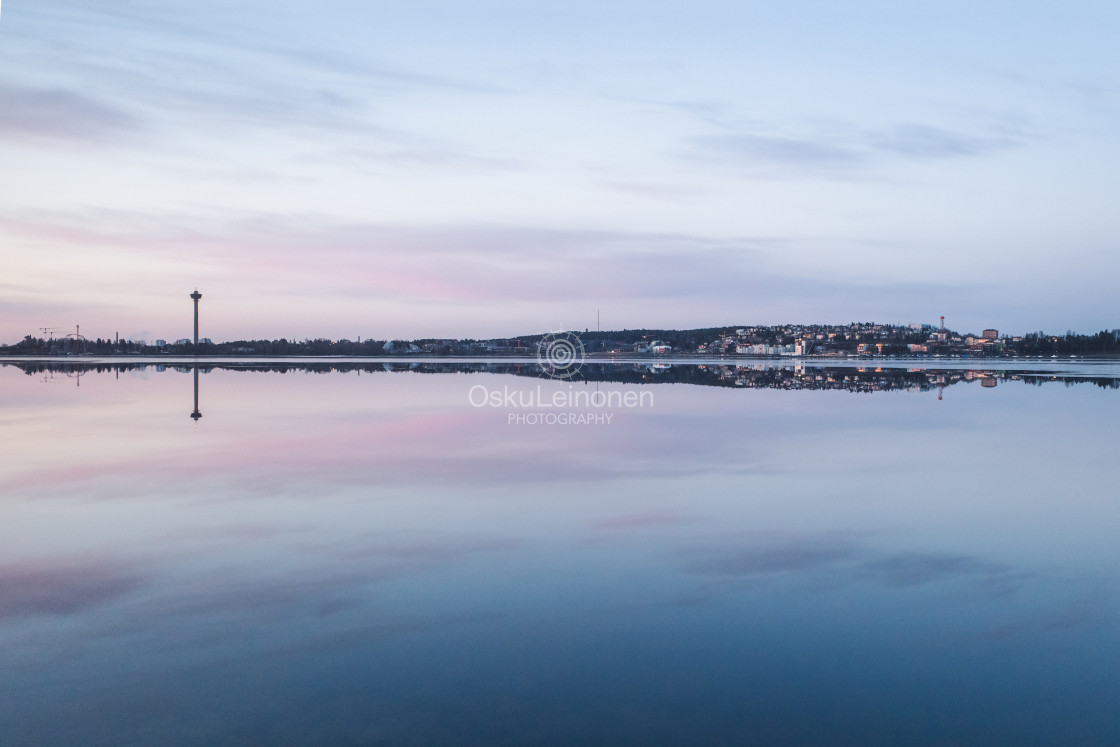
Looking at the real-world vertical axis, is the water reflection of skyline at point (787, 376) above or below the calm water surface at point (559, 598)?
above

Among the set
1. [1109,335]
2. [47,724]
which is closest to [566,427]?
[47,724]

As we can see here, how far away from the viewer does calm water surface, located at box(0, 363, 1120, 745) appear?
5285 mm

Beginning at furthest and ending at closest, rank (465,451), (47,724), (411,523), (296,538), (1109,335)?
(1109,335), (465,451), (411,523), (296,538), (47,724)

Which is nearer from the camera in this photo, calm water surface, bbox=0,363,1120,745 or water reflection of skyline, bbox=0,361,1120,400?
calm water surface, bbox=0,363,1120,745

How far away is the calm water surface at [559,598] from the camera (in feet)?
17.3

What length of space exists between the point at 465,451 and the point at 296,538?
762 centimetres

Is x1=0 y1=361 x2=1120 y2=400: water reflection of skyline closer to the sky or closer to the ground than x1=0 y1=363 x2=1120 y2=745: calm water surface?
closer to the sky

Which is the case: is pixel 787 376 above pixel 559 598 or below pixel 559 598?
above

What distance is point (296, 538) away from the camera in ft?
31.7

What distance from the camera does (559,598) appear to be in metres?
7.45

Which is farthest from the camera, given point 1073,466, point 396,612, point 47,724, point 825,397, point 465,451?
point 825,397

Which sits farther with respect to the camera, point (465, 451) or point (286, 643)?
point (465, 451)

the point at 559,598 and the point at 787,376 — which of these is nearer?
the point at 559,598

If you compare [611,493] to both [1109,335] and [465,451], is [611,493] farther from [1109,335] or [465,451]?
[1109,335]
